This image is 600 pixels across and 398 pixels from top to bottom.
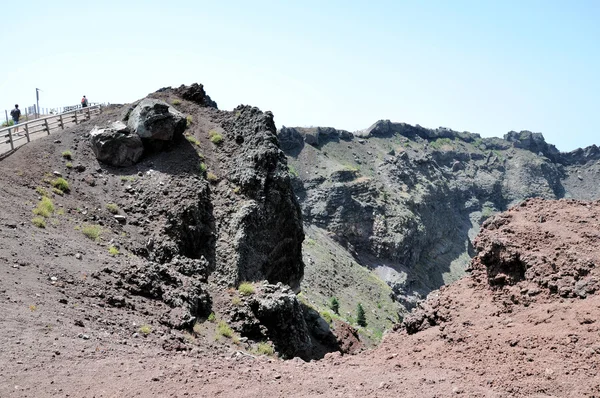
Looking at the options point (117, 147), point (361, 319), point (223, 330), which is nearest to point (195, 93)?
point (117, 147)

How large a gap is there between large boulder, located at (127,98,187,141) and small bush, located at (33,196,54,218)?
7691 mm

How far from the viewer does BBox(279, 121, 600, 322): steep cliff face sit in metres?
108

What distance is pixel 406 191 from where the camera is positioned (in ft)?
439

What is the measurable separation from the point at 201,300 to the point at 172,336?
4.44 m

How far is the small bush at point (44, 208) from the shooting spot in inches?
784

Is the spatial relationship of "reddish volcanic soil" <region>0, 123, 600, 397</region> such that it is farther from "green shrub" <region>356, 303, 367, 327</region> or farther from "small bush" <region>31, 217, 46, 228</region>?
"green shrub" <region>356, 303, 367, 327</region>

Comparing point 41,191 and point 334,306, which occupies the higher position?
point 41,191

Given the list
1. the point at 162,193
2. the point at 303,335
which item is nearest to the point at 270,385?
the point at 303,335

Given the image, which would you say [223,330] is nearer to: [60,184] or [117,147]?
[60,184]

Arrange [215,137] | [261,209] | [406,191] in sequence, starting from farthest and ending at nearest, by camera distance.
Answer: [406,191]
[215,137]
[261,209]

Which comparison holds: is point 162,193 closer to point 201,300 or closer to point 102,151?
point 102,151

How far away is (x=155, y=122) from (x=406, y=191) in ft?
368

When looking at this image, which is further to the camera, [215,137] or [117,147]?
[215,137]

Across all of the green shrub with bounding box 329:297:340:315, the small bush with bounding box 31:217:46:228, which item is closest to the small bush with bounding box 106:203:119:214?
the small bush with bounding box 31:217:46:228
